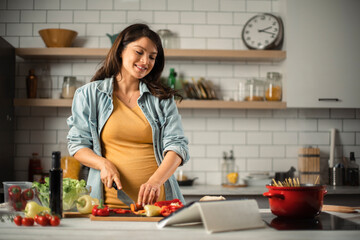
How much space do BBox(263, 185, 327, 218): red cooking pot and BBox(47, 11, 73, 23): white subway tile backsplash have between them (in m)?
3.19

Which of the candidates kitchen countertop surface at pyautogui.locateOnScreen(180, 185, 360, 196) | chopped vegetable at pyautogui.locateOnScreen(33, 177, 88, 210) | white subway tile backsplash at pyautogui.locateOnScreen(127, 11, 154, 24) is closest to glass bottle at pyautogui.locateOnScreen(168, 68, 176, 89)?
white subway tile backsplash at pyautogui.locateOnScreen(127, 11, 154, 24)

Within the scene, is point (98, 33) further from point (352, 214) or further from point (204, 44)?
point (352, 214)

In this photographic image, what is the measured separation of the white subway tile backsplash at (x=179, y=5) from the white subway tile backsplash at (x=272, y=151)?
1.54 m

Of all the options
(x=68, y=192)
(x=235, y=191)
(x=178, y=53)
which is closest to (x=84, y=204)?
(x=68, y=192)

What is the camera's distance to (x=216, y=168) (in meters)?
4.12

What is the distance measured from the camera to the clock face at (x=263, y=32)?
4.02 m

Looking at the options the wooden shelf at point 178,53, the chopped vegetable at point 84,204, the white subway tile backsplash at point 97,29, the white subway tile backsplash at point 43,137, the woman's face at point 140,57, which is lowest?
the chopped vegetable at point 84,204

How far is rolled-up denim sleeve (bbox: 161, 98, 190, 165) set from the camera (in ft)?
7.02

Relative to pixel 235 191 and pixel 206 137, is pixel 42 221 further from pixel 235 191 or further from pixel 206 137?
pixel 206 137

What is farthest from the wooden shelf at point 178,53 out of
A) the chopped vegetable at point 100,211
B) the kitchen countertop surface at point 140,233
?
the kitchen countertop surface at point 140,233

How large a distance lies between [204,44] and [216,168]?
47.3 inches

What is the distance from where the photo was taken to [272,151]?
4.16 m

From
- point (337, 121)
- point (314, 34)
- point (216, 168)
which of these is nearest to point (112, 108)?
point (216, 168)

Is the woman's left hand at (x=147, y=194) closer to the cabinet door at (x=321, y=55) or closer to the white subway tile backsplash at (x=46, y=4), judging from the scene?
the cabinet door at (x=321, y=55)
